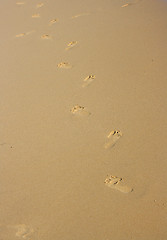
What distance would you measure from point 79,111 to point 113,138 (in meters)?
0.46

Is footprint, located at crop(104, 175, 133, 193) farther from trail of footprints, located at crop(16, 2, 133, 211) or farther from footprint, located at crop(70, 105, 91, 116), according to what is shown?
footprint, located at crop(70, 105, 91, 116)

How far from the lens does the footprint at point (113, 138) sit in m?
2.57

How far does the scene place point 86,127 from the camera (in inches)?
108

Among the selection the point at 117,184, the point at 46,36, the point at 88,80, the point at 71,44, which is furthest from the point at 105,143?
the point at 46,36

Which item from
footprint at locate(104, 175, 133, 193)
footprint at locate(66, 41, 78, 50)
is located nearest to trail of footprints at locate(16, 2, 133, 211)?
footprint at locate(104, 175, 133, 193)

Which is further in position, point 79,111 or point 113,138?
point 79,111

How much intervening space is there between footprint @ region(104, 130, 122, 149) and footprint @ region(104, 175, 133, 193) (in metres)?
0.30

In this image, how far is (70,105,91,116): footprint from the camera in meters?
2.87

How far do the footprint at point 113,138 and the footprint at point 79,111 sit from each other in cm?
33

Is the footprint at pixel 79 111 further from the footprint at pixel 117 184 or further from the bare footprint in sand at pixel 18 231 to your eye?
the bare footprint in sand at pixel 18 231

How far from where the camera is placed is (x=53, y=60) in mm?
3578

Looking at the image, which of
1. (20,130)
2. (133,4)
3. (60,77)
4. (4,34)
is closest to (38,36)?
(4,34)

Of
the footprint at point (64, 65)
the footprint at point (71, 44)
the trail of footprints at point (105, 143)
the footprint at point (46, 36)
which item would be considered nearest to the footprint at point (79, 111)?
the trail of footprints at point (105, 143)

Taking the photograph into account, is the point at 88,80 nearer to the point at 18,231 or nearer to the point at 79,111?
the point at 79,111
